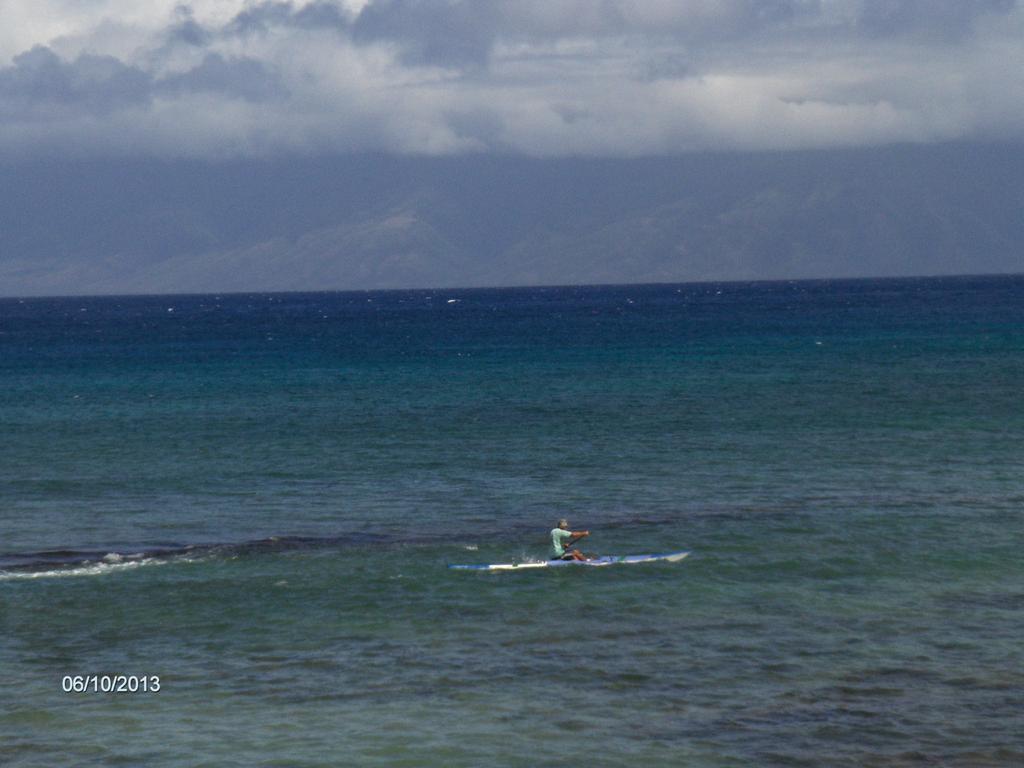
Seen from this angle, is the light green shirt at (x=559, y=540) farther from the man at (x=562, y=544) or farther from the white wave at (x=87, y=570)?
the white wave at (x=87, y=570)

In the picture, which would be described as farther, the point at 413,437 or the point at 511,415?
the point at 511,415

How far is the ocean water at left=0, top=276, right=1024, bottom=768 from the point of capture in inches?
1020

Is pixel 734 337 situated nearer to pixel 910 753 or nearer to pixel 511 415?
pixel 511 415

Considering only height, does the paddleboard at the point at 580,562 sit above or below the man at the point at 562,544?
below

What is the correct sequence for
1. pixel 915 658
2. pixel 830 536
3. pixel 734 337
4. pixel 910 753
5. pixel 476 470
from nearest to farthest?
1. pixel 910 753
2. pixel 915 658
3. pixel 830 536
4. pixel 476 470
5. pixel 734 337

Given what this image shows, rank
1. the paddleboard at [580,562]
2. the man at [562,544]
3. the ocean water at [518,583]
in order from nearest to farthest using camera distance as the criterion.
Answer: the ocean water at [518,583], the paddleboard at [580,562], the man at [562,544]

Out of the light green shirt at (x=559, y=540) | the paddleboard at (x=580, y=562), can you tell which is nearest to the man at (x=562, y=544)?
the light green shirt at (x=559, y=540)

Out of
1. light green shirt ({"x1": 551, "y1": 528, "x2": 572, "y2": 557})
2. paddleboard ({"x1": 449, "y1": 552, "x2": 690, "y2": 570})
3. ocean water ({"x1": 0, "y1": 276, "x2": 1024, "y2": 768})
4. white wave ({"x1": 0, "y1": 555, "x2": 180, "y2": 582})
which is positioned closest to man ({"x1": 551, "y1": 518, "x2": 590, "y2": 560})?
light green shirt ({"x1": 551, "y1": 528, "x2": 572, "y2": 557})

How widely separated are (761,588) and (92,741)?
17736 mm

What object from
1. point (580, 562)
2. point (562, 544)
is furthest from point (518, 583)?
point (562, 544)

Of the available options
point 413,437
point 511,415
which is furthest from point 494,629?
point 511,415

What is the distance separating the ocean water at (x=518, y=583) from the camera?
85.0ft

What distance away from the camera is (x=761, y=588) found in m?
35.8

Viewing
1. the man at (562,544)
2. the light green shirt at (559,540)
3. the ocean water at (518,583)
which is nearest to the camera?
the ocean water at (518,583)
